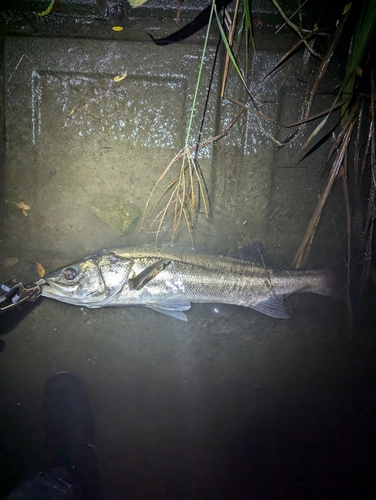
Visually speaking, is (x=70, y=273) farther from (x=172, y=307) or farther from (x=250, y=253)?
(x=250, y=253)

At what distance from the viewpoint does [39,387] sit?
2914mm

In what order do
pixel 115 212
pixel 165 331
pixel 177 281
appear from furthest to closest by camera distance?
pixel 165 331 < pixel 115 212 < pixel 177 281

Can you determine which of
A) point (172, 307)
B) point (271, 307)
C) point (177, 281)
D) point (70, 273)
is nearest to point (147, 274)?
point (177, 281)

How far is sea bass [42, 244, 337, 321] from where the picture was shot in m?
2.59

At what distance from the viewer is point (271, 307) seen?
286 cm

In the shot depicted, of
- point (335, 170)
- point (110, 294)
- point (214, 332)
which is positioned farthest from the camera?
point (214, 332)

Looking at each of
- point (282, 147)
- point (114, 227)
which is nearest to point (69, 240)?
point (114, 227)

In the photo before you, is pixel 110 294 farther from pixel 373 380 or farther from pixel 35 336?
pixel 373 380

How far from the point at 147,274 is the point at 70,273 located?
718mm

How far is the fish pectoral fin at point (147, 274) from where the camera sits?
8.52 ft

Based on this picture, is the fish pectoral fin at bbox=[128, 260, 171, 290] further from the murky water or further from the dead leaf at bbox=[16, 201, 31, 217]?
the dead leaf at bbox=[16, 201, 31, 217]

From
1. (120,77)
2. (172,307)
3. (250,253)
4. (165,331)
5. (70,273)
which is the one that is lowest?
(165,331)

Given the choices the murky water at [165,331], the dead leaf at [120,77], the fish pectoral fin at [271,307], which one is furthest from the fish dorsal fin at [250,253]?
the dead leaf at [120,77]

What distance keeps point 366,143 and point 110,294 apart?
305cm
